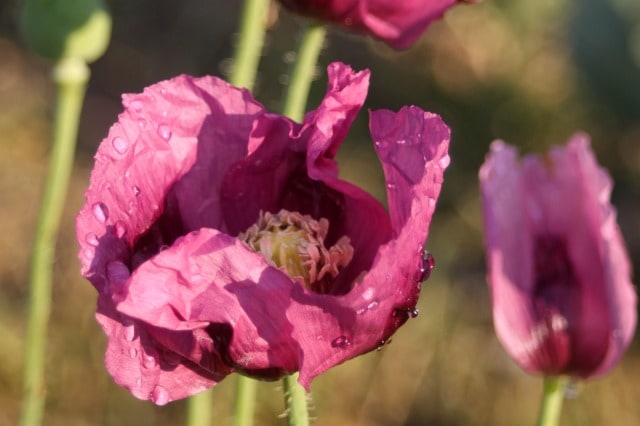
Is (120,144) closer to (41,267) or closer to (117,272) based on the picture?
(117,272)

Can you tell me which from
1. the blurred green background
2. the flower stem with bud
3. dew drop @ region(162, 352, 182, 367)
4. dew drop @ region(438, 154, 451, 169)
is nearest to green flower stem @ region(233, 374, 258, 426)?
the flower stem with bud

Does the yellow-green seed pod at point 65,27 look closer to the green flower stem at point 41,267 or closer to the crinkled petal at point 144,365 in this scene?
the green flower stem at point 41,267

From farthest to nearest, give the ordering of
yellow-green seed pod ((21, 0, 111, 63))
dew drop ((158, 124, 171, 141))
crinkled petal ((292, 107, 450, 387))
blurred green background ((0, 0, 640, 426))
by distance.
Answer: blurred green background ((0, 0, 640, 426)), yellow-green seed pod ((21, 0, 111, 63)), dew drop ((158, 124, 171, 141)), crinkled petal ((292, 107, 450, 387))

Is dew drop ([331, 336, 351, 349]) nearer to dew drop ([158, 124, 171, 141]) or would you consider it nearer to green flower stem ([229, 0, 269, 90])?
dew drop ([158, 124, 171, 141])

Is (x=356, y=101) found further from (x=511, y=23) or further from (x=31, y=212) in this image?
(x=511, y=23)

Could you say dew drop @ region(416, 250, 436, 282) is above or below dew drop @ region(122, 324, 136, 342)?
above

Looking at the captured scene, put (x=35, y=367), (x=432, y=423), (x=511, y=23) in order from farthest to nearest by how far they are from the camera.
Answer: (x=511, y=23), (x=432, y=423), (x=35, y=367)

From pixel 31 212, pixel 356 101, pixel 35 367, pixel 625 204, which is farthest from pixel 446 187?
pixel 356 101
